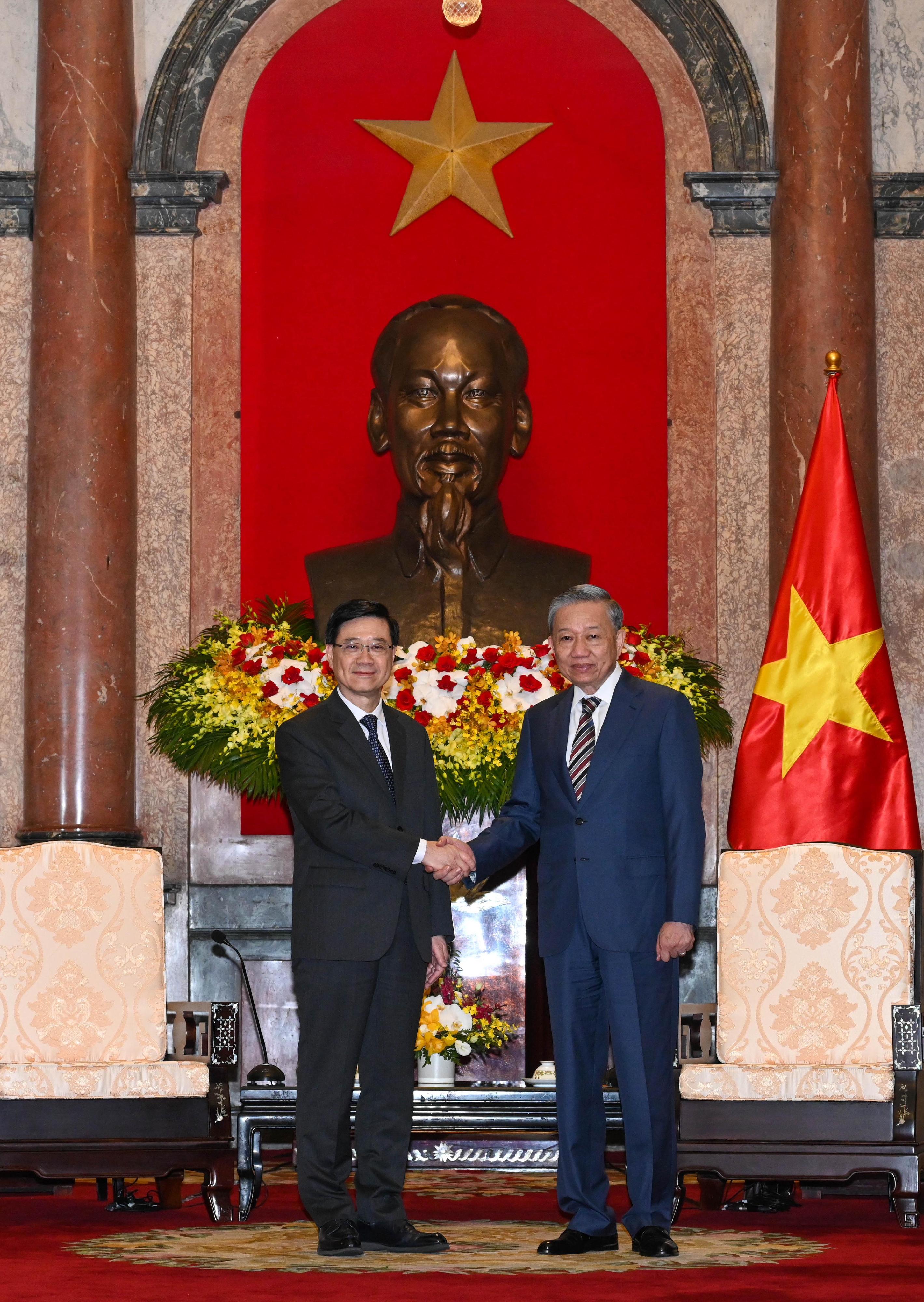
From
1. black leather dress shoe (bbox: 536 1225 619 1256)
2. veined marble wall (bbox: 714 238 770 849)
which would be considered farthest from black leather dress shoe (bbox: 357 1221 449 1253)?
veined marble wall (bbox: 714 238 770 849)

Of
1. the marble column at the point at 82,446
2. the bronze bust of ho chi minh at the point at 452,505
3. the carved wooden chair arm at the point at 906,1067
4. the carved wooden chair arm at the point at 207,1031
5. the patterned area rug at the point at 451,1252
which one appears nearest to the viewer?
the patterned area rug at the point at 451,1252

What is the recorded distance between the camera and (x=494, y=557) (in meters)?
7.46

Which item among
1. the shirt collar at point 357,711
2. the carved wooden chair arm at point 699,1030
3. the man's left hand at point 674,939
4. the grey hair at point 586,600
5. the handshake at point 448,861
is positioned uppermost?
the grey hair at point 586,600

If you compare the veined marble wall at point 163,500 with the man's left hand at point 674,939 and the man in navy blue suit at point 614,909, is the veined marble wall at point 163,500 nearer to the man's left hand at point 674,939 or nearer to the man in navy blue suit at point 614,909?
the man in navy blue suit at point 614,909

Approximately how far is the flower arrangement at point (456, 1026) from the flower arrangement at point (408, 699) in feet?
2.41

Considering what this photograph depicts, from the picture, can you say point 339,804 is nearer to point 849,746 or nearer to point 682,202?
point 849,746

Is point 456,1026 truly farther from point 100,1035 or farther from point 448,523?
point 448,523

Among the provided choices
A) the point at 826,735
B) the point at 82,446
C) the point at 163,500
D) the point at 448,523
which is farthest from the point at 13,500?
the point at 826,735

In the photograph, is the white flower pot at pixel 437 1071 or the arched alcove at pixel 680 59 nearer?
the white flower pot at pixel 437 1071

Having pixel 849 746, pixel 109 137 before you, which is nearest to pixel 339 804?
pixel 849 746

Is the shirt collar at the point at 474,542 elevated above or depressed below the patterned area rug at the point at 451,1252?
above

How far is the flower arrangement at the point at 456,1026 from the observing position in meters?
5.43

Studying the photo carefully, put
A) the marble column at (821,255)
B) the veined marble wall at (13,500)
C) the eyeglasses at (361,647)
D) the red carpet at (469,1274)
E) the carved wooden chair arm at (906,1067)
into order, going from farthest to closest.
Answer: the veined marble wall at (13,500), the marble column at (821,255), the carved wooden chair arm at (906,1067), the eyeglasses at (361,647), the red carpet at (469,1274)

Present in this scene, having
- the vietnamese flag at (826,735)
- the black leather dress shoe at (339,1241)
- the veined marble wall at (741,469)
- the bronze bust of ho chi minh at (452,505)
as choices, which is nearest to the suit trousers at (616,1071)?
the black leather dress shoe at (339,1241)
